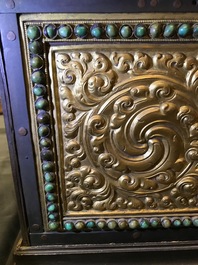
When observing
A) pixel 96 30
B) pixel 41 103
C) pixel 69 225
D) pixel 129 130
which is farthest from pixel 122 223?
pixel 96 30

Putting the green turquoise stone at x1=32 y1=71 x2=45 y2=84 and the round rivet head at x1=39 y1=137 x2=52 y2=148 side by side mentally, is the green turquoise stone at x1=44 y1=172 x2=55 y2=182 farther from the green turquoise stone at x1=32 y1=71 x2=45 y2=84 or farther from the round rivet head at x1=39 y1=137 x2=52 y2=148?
the green turquoise stone at x1=32 y1=71 x2=45 y2=84

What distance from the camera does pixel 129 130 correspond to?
70 cm

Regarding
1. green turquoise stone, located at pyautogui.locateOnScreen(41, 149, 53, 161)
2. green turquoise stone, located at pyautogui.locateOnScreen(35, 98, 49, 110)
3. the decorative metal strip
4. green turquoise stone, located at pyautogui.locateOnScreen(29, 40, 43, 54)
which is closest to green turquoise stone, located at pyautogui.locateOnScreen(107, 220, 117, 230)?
the decorative metal strip

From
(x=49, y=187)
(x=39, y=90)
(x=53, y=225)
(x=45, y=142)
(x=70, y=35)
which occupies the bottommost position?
(x=53, y=225)

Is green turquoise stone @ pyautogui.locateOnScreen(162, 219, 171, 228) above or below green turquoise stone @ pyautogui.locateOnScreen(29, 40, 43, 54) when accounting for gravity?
below

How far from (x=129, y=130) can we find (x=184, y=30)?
0.75ft

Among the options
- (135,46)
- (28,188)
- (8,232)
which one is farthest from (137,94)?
(8,232)

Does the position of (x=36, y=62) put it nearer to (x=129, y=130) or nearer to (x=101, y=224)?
(x=129, y=130)

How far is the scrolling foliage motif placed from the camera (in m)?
0.66

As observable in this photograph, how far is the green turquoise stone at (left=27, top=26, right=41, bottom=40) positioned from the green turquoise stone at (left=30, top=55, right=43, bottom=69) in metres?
0.04

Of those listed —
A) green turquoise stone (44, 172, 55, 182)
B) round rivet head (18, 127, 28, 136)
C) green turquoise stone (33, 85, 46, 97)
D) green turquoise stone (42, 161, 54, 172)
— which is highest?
green turquoise stone (33, 85, 46, 97)

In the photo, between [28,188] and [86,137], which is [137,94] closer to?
[86,137]

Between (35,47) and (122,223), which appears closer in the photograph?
(35,47)

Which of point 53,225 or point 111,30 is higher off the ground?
point 111,30
